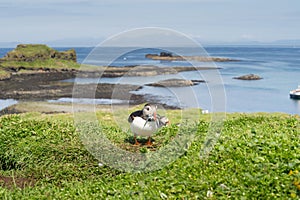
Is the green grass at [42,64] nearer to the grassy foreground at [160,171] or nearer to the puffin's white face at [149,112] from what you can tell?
the grassy foreground at [160,171]

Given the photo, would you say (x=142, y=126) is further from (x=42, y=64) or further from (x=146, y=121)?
(x=42, y=64)

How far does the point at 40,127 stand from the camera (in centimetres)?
917

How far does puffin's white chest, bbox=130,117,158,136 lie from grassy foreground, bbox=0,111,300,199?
0.67 meters

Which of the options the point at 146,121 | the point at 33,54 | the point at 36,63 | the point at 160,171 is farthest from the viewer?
the point at 33,54

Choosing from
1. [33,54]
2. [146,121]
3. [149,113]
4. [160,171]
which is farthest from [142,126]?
[33,54]

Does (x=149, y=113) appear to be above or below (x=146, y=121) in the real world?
above

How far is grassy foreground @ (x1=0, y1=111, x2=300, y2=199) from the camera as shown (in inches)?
203

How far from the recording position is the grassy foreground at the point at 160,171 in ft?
17.0

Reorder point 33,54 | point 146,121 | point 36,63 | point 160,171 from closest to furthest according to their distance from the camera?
point 160,171, point 146,121, point 36,63, point 33,54

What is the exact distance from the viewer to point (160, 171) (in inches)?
242

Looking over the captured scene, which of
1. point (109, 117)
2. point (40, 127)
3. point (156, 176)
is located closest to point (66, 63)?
point (109, 117)

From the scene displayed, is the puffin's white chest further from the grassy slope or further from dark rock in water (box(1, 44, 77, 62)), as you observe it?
dark rock in water (box(1, 44, 77, 62))

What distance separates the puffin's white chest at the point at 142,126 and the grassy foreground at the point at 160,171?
0.67m

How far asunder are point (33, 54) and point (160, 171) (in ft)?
182
